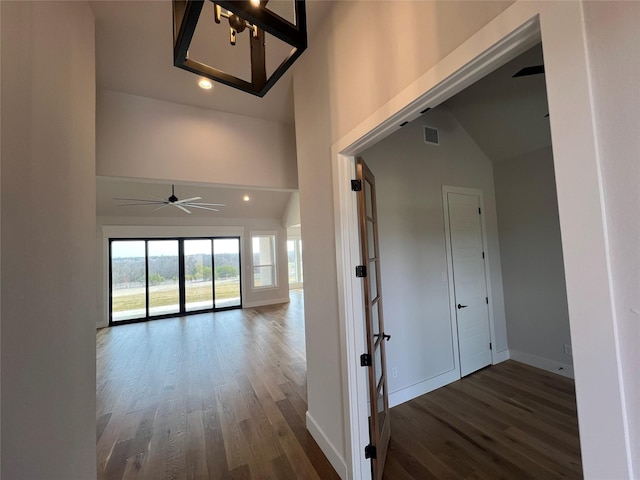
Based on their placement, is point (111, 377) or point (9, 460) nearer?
point (9, 460)

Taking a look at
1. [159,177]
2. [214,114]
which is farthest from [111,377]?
[214,114]

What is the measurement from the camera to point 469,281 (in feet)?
10.8

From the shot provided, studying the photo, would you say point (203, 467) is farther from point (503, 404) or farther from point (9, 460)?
Result: point (503, 404)

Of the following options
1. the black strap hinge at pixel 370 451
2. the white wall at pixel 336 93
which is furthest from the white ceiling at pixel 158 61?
the black strap hinge at pixel 370 451

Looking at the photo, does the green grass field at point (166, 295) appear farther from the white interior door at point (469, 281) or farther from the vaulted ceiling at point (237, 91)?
the white interior door at point (469, 281)

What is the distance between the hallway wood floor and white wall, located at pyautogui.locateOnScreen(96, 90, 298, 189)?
2.50m

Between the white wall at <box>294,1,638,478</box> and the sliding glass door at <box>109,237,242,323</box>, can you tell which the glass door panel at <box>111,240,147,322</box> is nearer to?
the sliding glass door at <box>109,237,242,323</box>

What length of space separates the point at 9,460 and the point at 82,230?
1.13 meters

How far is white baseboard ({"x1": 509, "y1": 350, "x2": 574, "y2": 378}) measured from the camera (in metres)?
3.00

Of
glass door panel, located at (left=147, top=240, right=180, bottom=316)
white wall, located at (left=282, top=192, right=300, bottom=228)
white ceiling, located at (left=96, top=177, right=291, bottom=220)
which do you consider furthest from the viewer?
white wall, located at (left=282, top=192, right=300, bottom=228)

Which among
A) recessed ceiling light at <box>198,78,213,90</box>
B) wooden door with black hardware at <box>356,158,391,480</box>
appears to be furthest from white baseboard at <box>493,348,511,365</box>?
recessed ceiling light at <box>198,78,213,90</box>

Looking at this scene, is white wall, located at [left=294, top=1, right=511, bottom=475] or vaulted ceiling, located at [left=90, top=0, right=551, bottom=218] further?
vaulted ceiling, located at [left=90, top=0, right=551, bottom=218]

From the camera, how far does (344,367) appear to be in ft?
5.72

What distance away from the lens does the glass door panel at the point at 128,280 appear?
21.3 ft
